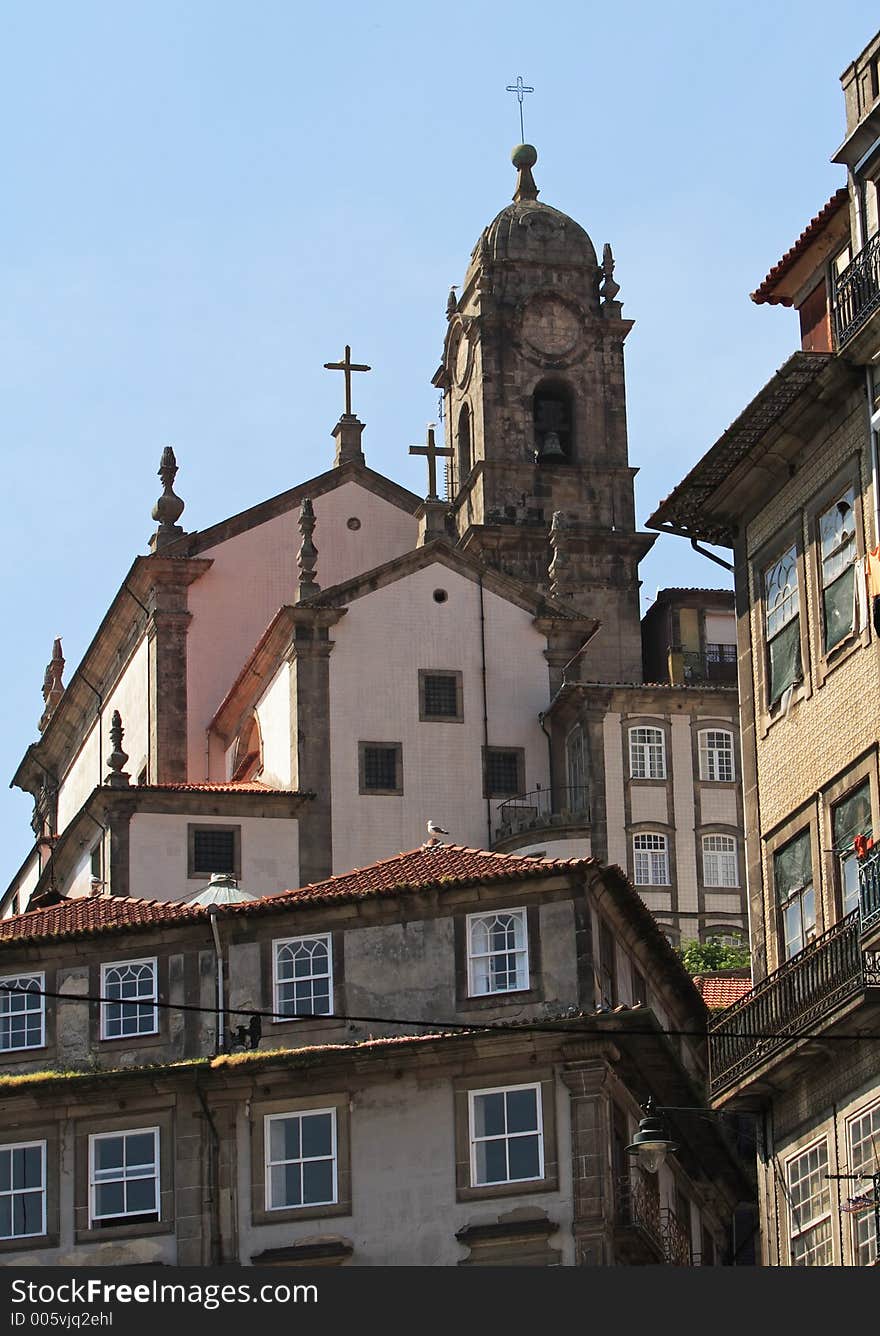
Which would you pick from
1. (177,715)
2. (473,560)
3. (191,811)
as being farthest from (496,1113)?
(177,715)

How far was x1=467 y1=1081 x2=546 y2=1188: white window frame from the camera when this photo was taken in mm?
50688

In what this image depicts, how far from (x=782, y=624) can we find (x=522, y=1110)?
8258 mm

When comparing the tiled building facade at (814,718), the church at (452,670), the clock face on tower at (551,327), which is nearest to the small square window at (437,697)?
the church at (452,670)

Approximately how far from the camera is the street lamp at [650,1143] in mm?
45844

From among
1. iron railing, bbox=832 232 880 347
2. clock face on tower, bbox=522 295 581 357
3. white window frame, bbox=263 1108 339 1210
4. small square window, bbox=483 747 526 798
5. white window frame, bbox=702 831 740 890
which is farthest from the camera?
clock face on tower, bbox=522 295 581 357

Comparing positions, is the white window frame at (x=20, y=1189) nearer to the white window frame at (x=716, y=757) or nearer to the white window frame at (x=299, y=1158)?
the white window frame at (x=299, y=1158)

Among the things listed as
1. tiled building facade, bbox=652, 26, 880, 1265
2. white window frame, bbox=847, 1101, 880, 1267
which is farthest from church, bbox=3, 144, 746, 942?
white window frame, bbox=847, 1101, 880, 1267

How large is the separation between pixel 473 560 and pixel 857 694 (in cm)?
3880

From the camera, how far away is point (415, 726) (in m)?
81.7

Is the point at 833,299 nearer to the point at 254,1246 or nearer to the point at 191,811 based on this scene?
the point at 254,1246

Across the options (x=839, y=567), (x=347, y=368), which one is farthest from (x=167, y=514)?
(x=839, y=567)

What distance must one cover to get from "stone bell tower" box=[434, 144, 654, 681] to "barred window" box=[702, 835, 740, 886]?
1071cm

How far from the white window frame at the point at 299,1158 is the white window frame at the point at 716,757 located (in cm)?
3365

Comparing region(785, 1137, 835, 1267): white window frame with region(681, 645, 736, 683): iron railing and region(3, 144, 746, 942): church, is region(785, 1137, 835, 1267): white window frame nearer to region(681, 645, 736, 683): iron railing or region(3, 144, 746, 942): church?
region(3, 144, 746, 942): church
